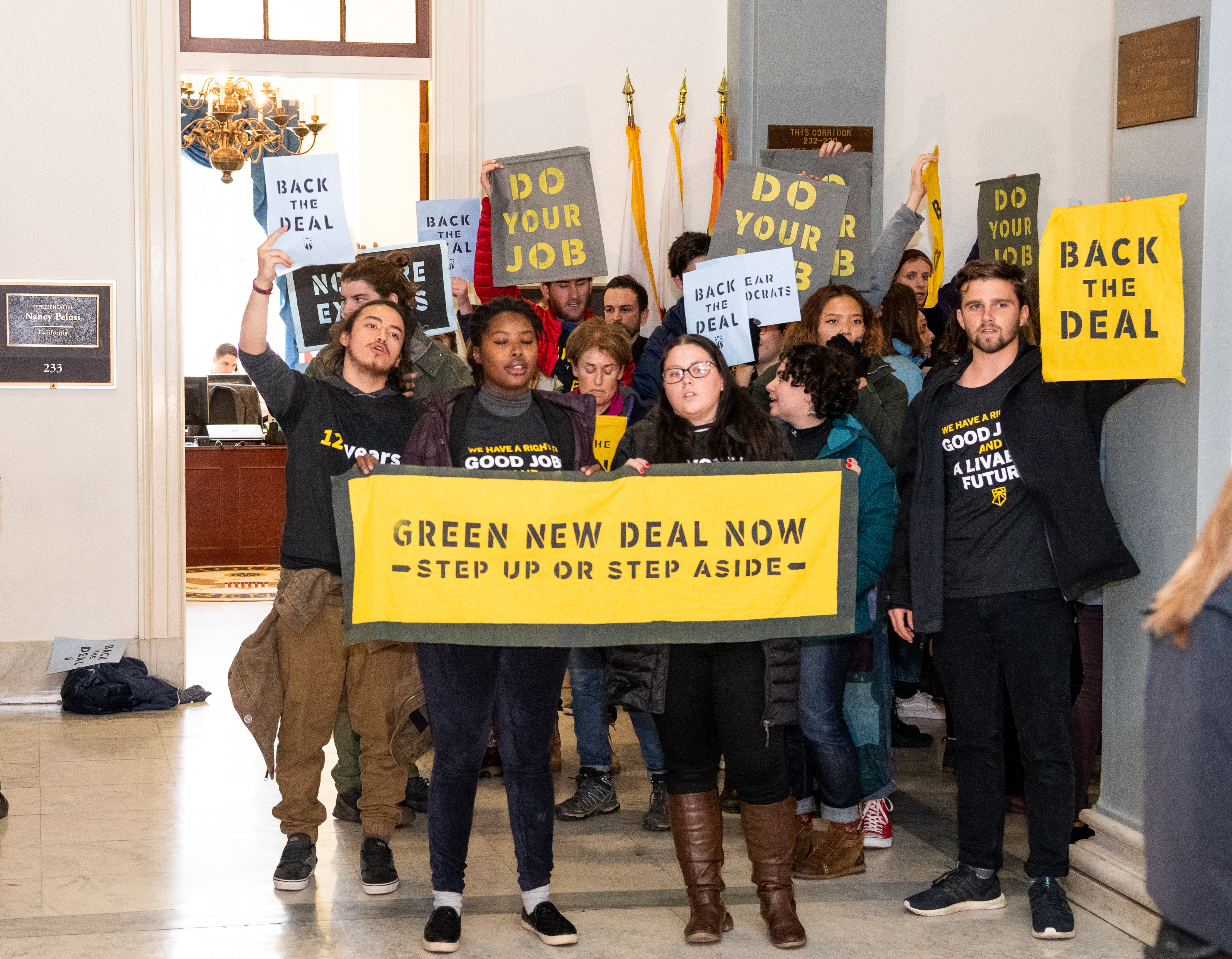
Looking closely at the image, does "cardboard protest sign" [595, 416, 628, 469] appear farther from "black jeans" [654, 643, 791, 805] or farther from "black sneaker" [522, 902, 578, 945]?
"black sneaker" [522, 902, 578, 945]

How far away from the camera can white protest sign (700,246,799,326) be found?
4695 millimetres

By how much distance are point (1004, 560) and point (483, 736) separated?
54.8 inches

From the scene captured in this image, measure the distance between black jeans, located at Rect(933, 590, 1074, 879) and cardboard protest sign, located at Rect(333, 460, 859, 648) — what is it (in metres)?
0.47

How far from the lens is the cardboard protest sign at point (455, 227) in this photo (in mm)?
5648

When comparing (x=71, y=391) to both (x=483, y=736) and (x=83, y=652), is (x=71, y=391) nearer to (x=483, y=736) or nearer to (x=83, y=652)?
(x=83, y=652)

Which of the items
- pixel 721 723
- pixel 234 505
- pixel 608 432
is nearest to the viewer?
pixel 721 723

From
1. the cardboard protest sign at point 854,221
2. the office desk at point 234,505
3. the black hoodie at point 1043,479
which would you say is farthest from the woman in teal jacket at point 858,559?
the office desk at point 234,505

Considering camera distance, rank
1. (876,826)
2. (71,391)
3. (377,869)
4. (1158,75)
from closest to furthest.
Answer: (1158,75) → (377,869) → (876,826) → (71,391)

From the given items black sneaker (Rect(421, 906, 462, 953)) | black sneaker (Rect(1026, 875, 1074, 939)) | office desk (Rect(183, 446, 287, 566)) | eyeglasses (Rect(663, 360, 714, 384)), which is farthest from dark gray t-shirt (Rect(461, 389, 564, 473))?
office desk (Rect(183, 446, 287, 566))

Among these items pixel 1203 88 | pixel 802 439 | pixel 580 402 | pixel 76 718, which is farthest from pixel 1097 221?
pixel 76 718

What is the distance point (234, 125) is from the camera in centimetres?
1152

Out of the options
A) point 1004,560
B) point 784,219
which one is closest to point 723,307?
point 784,219

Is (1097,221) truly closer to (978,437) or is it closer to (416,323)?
(978,437)

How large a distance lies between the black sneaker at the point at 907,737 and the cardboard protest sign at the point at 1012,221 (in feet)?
6.28
